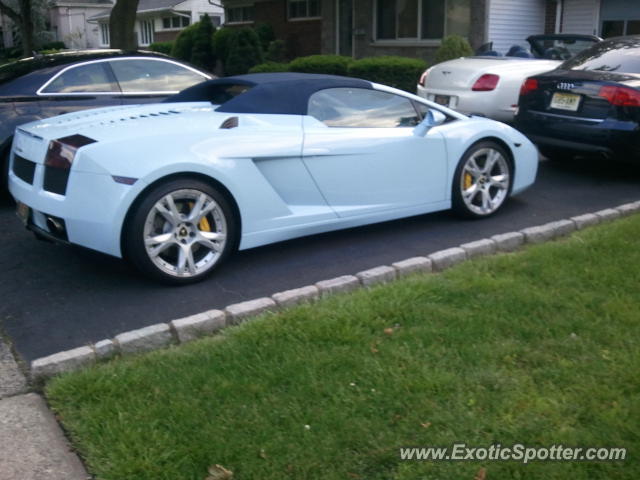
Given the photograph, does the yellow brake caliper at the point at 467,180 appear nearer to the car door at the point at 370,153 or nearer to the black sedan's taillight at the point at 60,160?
the car door at the point at 370,153

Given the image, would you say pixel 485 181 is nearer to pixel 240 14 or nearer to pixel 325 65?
pixel 325 65

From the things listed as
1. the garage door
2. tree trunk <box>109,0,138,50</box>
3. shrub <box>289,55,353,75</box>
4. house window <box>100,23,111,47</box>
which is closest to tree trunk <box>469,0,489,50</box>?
the garage door

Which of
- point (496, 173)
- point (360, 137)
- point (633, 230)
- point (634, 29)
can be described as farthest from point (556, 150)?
point (634, 29)

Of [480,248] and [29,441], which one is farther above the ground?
[480,248]

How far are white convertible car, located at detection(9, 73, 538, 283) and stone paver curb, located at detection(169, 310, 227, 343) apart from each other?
2.47 feet

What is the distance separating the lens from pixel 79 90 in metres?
7.56

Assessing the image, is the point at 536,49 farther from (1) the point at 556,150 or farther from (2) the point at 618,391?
(2) the point at 618,391

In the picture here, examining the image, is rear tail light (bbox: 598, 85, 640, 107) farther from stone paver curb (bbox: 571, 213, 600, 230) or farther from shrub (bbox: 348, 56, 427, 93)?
shrub (bbox: 348, 56, 427, 93)

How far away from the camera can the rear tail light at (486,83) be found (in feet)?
34.2

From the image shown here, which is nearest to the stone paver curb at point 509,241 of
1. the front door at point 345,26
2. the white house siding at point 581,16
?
the white house siding at point 581,16

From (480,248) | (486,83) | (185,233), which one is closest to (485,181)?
(480,248)

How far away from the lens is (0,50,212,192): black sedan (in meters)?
7.21

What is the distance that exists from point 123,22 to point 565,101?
1015 cm

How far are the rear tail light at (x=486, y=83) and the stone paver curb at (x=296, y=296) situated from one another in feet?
21.6
